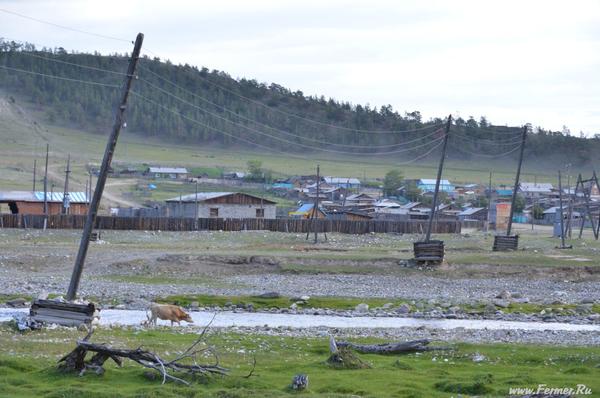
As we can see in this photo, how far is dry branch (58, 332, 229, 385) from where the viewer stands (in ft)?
64.0

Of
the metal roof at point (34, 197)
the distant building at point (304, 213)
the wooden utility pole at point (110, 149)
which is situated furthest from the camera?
the distant building at point (304, 213)

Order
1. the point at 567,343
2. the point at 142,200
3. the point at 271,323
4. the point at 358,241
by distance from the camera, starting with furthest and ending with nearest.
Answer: the point at 142,200, the point at 358,241, the point at 271,323, the point at 567,343

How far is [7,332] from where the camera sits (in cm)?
2727

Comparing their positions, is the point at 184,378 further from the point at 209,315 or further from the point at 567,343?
the point at 209,315

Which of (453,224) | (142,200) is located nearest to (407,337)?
(453,224)

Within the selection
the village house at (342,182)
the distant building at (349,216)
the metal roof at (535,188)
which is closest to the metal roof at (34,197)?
the distant building at (349,216)

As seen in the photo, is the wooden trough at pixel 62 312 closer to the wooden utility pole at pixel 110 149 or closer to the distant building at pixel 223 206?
the wooden utility pole at pixel 110 149

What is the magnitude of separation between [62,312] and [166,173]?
13949 cm

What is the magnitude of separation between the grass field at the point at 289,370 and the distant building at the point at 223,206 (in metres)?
76.0

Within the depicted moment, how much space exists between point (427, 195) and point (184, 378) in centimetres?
13870

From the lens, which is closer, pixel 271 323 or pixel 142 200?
pixel 271 323

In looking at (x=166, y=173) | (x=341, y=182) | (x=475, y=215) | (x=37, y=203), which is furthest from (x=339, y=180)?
(x=37, y=203)

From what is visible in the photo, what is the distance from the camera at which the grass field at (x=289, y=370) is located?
1916cm

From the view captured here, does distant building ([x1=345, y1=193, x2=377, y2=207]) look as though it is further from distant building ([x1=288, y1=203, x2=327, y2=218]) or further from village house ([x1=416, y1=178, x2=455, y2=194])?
distant building ([x1=288, y1=203, x2=327, y2=218])
